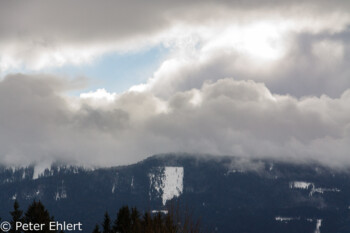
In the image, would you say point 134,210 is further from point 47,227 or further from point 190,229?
point 190,229

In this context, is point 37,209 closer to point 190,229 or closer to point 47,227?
point 47,227

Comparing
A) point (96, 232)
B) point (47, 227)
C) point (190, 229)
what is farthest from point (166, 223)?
point (96, 232)

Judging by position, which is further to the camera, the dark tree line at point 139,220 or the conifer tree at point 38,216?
the conifer tree at point 38,216

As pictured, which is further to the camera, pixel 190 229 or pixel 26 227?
pixel 26 227

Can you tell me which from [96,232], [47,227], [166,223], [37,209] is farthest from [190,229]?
[96,232]

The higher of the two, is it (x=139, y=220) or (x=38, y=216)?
(x=139, y=220)

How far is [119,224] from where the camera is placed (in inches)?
5207

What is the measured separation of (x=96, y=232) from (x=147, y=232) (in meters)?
90.3

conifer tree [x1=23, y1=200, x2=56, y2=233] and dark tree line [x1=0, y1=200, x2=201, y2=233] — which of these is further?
conifer tree [x1=23, y1=200, x2=56, y2=233]

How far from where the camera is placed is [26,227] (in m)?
99.1

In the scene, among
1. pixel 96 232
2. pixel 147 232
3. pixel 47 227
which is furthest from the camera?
pixel 96 232

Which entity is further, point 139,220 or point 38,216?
point 38,216

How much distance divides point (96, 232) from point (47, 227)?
29.1 metres

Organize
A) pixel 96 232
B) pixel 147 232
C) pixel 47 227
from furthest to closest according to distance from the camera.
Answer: pixel 96 232 < pixel 47 227 < pixel 147 232
